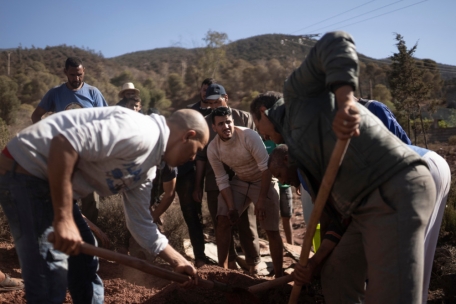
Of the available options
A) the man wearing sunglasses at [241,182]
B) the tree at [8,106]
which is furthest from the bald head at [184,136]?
the tree at [8,106]

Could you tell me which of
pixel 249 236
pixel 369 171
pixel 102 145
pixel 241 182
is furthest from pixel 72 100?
pixel 369 171

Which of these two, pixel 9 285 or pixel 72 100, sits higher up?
pixel 72 100

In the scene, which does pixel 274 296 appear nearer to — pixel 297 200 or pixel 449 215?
pixel 449 215

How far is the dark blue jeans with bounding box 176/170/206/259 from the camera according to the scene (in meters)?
5.76

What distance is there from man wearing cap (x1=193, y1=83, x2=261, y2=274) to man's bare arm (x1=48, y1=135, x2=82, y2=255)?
311 cm

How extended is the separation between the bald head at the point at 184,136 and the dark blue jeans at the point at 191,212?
2992mm

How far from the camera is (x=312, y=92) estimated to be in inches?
111

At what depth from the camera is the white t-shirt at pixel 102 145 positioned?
2.47 metres

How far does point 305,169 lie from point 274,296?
153 centimetres

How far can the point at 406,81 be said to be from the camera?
14875mm

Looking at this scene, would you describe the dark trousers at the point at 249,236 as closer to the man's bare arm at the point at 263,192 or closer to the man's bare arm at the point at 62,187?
the man's bare arm at the point at 263,192

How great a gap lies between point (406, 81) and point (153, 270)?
1360 cm

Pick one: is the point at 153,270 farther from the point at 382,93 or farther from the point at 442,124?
the point at 382,93

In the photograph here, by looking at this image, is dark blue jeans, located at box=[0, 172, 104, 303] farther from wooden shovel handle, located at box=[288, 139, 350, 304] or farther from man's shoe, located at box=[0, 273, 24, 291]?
man's shoe, located at box=[0, 273, 24, 291]
